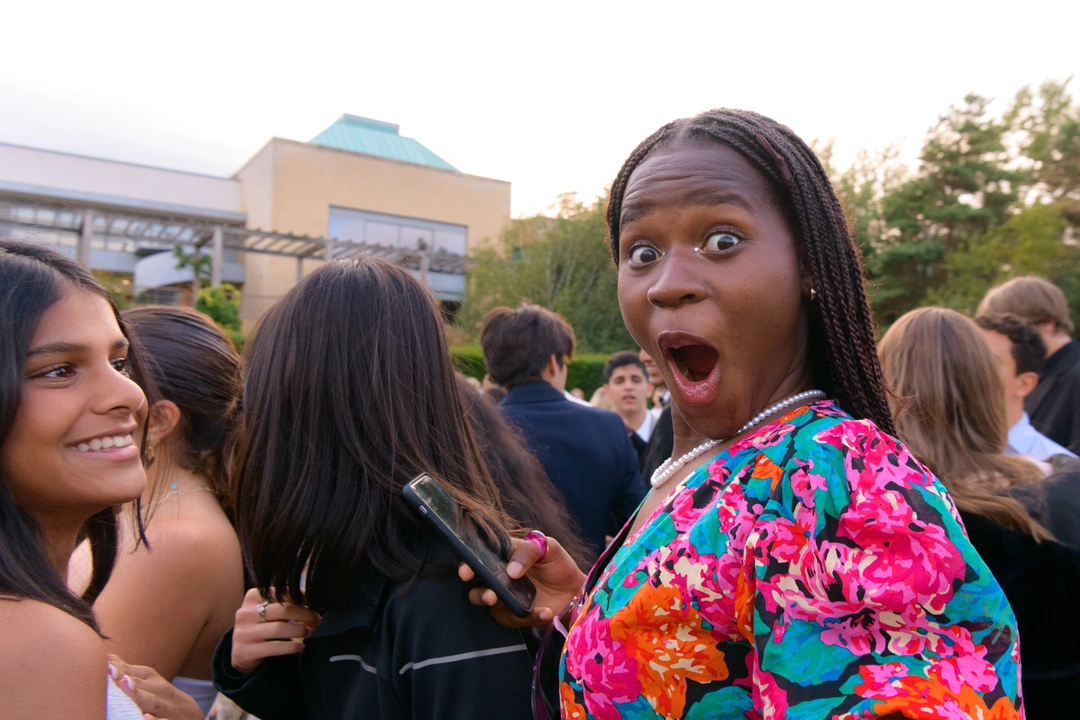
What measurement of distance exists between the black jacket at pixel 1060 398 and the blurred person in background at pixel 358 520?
13.0ft

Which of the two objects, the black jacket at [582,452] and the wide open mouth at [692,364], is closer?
the wide open mouth at [692,364]

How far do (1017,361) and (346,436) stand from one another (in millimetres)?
3372

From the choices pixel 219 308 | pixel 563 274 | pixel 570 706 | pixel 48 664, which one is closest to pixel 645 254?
pixel 570 706

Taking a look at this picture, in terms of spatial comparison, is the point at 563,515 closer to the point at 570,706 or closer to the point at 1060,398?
the point at 570,706

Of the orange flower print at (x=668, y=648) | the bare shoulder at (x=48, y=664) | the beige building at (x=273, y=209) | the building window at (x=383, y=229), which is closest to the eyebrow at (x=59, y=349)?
the bare shoulder at (x=48, y=664)

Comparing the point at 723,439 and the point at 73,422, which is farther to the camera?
the point at 73,422

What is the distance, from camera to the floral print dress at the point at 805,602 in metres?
0.80

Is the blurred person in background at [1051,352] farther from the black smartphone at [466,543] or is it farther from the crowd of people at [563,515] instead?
the black smartphone at [466,543]

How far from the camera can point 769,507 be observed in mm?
942

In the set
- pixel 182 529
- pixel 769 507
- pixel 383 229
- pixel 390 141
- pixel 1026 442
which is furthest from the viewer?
pixel 383 229

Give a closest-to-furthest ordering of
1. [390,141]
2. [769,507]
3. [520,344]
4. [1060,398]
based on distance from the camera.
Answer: [769,507] → [520,344] → [1060,398] → [390,141]

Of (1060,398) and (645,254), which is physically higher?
(645,254)

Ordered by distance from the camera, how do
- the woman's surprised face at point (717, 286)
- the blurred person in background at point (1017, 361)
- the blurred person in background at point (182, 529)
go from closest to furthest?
1. the woman's surprised face at point (717, 286)
2. the blurred person in background at point (182, 529)
3. the blurred person in background at point (1017, 361)

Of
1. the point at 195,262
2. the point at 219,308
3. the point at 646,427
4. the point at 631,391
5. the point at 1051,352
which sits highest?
the point at 195,262
